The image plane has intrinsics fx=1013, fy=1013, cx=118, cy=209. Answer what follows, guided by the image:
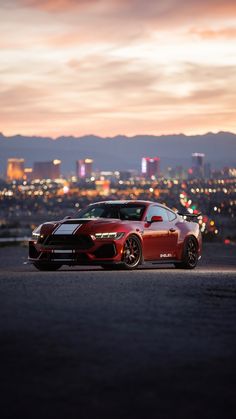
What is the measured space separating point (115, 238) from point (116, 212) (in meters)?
1.47

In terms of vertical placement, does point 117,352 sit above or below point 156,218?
below

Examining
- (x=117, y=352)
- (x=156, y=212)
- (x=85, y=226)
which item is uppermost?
(x=156, y=212)

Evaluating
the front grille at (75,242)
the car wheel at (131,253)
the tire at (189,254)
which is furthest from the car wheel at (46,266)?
the tire at (189,254)

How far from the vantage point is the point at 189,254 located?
22703mm

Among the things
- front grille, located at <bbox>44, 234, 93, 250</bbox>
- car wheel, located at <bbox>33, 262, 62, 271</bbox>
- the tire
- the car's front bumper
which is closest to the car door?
the tire

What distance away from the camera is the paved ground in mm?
7680

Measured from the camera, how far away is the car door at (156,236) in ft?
69.7

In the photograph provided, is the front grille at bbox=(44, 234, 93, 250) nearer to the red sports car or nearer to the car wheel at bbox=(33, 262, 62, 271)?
the red sports car

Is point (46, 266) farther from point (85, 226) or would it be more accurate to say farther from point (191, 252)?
point (191, 252)

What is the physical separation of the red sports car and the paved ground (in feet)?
15.0

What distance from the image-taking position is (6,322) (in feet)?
37.5

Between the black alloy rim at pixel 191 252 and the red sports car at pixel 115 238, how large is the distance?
0.02 m

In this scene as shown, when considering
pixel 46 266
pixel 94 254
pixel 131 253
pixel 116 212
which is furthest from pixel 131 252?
pixel 46 266

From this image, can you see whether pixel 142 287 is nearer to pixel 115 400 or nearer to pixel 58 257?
pixel 58 257
